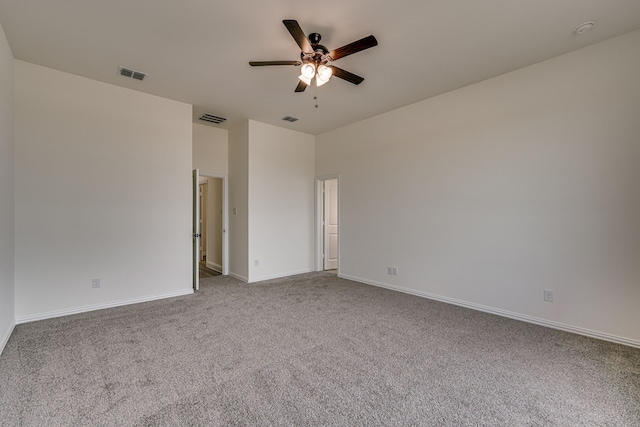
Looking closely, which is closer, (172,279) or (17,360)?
(17,360)

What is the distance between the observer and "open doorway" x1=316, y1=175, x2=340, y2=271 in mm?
6234

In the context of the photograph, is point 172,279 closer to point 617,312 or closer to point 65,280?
point 65,280

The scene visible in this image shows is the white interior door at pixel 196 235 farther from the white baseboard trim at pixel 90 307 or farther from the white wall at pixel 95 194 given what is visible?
the white baseboard trim at pixel 90 307

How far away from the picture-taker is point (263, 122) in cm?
541

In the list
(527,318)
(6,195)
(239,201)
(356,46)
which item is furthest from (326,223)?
(6,195)

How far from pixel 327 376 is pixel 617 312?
9.55ft

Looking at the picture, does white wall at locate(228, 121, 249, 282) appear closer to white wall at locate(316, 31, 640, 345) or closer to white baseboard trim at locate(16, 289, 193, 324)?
white baseboard trim at locate(16, 289, 193, 324)

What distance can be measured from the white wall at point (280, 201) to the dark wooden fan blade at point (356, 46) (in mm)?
3142

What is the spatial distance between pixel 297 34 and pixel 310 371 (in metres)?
2.66

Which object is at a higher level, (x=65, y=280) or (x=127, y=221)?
(x=127, y=221)

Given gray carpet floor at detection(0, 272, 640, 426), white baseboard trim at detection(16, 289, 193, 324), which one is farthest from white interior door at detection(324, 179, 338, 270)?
white baseboard trim at detection(16, 289, 193, 324)

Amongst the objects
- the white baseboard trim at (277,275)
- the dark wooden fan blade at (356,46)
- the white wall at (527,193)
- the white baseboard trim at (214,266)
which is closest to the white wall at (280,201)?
the white baseboard trim at (277,275)

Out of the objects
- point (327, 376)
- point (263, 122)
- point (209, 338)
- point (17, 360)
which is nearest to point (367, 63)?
point (263, 122)

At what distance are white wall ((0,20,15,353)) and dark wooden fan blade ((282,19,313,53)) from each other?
2.76 meters
